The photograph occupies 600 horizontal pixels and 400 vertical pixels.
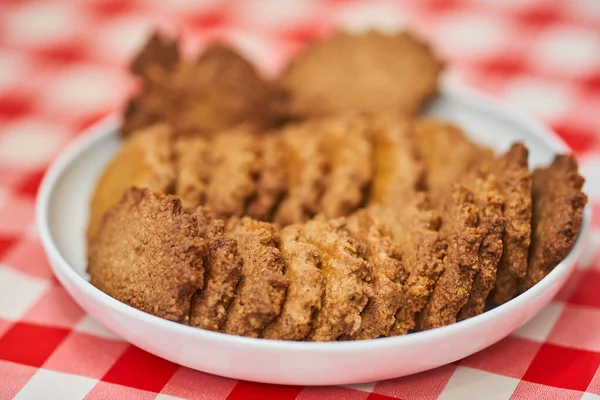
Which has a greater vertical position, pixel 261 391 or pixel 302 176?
pixel 302 176

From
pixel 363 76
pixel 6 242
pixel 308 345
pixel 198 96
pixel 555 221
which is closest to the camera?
pixel 308 345

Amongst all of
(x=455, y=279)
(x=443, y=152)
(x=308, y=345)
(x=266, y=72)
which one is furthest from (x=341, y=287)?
(x=266, y=72)

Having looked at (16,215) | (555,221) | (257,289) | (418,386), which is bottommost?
(16,215)

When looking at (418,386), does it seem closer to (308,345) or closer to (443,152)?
(308,345)

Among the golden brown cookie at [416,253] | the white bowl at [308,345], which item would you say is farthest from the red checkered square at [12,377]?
the golden brown cookie at [416,253]

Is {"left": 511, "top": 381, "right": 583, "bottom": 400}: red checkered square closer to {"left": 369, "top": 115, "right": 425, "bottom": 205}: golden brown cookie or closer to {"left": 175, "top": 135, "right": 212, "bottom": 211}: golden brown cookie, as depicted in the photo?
{"left": 369, "top": 115, "right": 425, "bottom": 205}: golden brown cookie

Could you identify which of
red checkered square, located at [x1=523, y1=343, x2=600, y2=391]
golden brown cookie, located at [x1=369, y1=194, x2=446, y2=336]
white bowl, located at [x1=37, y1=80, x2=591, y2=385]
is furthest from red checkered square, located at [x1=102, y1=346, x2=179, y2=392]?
red checkered square, located at [x1=523, y1=343, x2=600, y2=391]

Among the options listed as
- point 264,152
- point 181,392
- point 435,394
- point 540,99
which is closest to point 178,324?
point 181,392

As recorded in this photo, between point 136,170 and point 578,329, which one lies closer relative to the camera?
point 578,329
